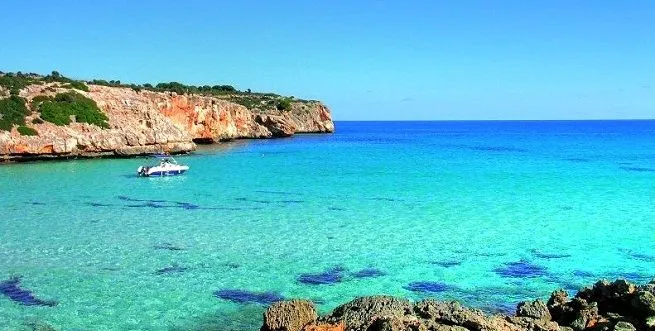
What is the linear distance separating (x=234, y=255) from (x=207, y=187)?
1675 centimetres

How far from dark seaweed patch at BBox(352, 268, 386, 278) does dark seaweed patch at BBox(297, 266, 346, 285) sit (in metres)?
0.43

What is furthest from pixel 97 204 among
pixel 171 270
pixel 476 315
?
pixel 476 315

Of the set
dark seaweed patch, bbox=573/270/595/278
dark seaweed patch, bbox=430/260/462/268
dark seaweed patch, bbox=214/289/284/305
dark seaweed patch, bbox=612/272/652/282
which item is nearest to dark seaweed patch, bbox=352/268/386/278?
dark seaweed patch, bbox=430/260/462/268

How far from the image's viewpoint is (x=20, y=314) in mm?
12531

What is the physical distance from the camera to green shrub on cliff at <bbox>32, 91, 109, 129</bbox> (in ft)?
172

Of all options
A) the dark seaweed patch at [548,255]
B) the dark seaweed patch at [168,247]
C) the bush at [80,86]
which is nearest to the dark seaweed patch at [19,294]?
the dark seaweed patch at [168,247]

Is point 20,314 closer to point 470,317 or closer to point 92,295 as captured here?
point 92,295

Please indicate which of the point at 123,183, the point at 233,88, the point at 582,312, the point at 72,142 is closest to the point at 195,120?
the point at 72,142

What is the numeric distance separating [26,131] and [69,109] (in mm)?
6434

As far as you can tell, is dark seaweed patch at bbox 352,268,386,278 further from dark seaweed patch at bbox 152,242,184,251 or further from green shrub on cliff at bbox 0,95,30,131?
green shrub on cliff at bbox 0,95,30,131

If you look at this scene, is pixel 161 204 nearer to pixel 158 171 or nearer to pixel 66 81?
pixel 158 171

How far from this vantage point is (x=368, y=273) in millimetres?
16234

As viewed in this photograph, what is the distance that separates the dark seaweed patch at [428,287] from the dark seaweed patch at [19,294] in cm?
850

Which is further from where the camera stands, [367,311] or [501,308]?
[501,308]
